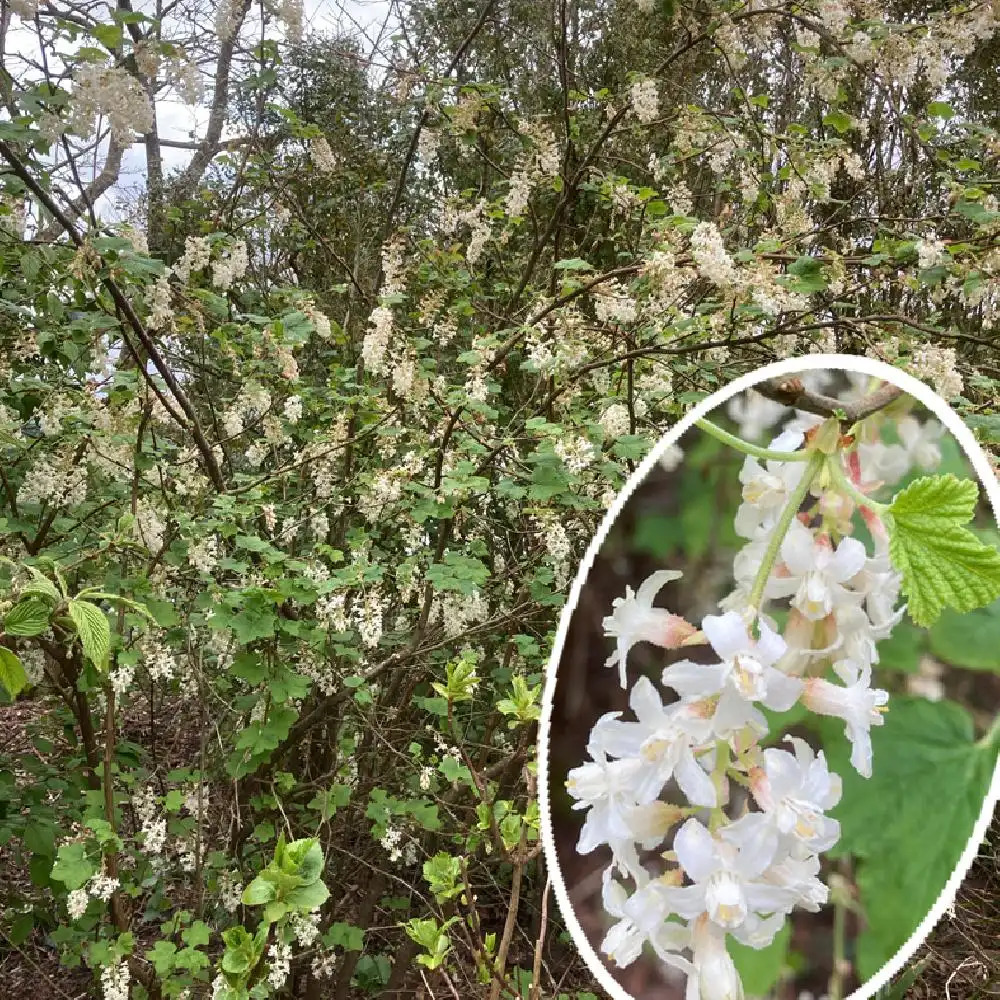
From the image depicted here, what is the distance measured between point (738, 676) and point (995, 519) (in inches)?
8.5

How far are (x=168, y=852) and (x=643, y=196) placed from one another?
8.35 feet

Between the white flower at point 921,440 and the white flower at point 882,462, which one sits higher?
the white flower at point 921,440

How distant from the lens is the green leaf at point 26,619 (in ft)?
4.01

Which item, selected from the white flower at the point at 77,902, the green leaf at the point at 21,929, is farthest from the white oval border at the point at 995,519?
the green leaf at the point at 21,929

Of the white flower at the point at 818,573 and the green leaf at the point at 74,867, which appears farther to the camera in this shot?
the green leaf at the point at 74,867

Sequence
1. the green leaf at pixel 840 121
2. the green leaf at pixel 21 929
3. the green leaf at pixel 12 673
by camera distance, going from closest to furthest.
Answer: the green leaf at pixel 12 673 → the green leaf at pixel 21 929 → the green leaf at pixel 840 121

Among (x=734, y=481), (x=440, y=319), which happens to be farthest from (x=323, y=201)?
(x=734, y=481)

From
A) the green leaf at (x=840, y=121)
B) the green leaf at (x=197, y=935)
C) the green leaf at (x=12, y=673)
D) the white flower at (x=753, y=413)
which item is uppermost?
the green leaf at (x=840, y=121)

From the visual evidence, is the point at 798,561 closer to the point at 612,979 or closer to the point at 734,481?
the point at 734,481

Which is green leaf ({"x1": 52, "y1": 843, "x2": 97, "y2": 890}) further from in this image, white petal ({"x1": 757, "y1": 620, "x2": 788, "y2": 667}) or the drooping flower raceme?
white petal ({"x1": 757, "y1": 620, "x2": 788, "y2": 667})

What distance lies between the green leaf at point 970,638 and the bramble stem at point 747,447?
0.14 m

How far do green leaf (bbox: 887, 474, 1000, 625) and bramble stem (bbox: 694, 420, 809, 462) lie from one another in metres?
0.08

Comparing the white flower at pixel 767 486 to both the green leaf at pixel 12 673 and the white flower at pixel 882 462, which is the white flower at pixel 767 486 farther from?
the green leaf at pixel 12 673

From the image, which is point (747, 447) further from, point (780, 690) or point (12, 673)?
point (12, 673)
